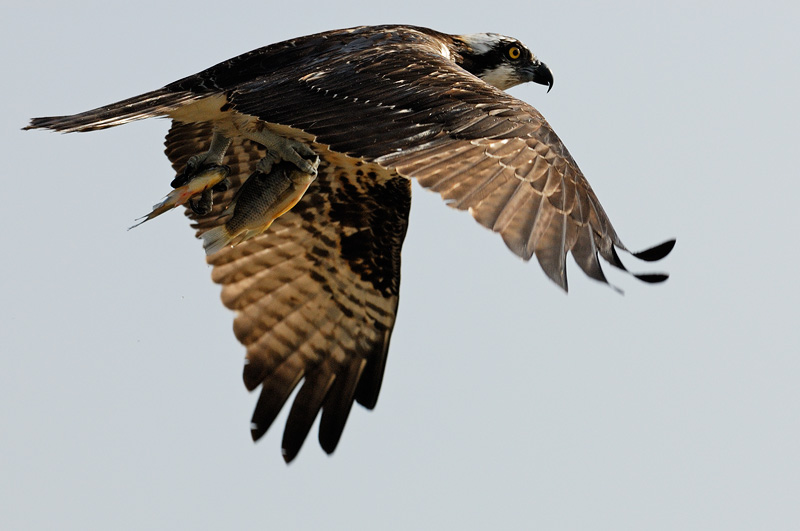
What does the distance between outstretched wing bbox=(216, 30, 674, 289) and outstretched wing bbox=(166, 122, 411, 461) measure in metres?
1.37

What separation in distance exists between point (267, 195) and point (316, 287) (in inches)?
49.4

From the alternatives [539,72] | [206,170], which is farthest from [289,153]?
[539,72]

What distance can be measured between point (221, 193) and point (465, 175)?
3173mm

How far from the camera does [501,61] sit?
32.2 ft

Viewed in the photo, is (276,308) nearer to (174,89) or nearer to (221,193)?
(221,193)

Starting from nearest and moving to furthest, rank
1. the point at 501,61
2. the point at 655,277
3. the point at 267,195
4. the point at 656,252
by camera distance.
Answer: the point at 655,277 < the point at 656,252 < the point at 267,195 < the point at 501,61

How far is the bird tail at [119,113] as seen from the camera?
23.5 feet

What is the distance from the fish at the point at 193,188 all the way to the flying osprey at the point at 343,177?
0.01 meters

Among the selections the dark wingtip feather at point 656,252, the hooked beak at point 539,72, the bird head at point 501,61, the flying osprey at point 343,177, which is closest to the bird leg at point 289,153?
the flying osprey at point 343,177

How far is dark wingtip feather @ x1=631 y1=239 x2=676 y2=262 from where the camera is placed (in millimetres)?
6090

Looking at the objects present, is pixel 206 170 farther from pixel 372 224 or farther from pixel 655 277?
pixel 655 277

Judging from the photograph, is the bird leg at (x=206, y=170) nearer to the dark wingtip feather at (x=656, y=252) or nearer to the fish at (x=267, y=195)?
the fish at (x=267, y=195)

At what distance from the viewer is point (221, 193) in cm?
909

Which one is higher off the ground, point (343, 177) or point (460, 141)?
point (343, 177)
